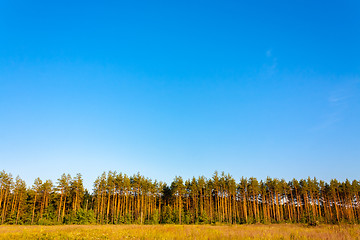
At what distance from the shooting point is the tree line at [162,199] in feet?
201

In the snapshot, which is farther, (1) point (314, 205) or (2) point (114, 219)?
(1) point (314, 205)

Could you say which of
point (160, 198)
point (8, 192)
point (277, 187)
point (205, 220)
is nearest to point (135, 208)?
point (160, 198)

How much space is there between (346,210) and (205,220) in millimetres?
59194

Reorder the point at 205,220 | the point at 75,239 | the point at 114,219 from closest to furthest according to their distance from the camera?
the point at 75,239 → the point at 205,220 → the point at 114,219

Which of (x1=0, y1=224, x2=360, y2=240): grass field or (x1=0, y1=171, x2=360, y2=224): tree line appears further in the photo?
(x1=0, y1=171, x2=360, y2=224): tree line

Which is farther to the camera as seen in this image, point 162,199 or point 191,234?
point 162,199

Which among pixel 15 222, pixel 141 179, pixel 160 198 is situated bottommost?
pixel 15 222

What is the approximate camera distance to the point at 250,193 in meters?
79.4

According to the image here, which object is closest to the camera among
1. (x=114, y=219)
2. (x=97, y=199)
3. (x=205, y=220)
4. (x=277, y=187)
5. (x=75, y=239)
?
(x=75, y=239)

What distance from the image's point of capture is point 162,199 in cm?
8031

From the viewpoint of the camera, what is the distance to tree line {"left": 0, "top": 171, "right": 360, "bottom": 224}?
6119cm

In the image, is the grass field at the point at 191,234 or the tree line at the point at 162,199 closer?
the grass field at the point at 191,234

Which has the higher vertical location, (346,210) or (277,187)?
(277,187)

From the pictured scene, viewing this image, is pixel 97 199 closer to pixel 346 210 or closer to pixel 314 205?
pixel 314 205
